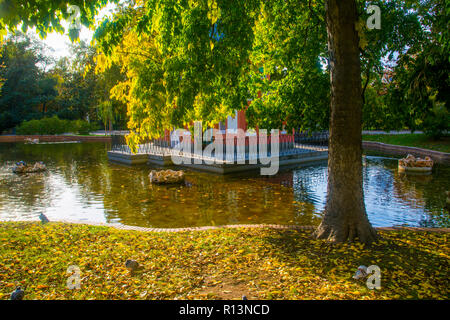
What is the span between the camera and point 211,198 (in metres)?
11.6

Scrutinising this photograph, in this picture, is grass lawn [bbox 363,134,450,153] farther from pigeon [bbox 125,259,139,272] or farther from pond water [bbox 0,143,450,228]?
pigeon [bbox 125,259,139,272]

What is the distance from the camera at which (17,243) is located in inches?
241

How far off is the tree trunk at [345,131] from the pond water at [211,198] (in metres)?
2.73

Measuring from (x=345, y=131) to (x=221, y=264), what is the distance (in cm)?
303

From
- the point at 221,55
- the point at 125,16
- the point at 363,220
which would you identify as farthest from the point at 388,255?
the point at 125,16

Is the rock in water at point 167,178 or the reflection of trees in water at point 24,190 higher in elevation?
the rock in water at point 167,178

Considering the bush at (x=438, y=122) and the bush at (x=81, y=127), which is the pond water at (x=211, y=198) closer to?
the bush at (x=438, y=122)

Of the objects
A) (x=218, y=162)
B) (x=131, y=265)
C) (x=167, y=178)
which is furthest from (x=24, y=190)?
(x=131, y=265)

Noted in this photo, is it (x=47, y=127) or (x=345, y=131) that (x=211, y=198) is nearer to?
(x=345, y=131)

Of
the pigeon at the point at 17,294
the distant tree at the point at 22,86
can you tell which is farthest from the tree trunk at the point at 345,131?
the distant tree at the point at 22,86

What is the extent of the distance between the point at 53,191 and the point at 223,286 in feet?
36.2

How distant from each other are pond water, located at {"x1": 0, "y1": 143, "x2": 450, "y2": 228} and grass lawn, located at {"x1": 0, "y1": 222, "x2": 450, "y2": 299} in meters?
2.33

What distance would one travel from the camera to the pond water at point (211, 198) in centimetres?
914
